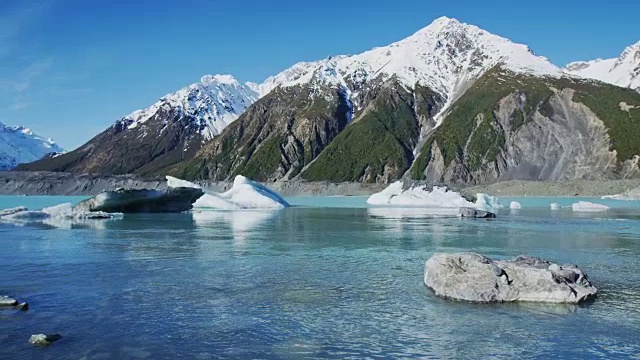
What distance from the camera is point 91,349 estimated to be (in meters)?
12.2

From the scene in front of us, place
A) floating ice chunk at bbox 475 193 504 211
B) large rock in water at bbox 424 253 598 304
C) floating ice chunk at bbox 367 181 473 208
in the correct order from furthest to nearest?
floating ice chunk at bbox 367 181 473 208, floating ice chunk at bbox 475 193 504 211, large rock in water at bbox 424 253 598 304

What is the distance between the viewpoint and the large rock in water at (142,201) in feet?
188

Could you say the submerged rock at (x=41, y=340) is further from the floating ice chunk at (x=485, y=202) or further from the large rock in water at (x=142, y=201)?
the floating ice chunk at (x=485, y=202)

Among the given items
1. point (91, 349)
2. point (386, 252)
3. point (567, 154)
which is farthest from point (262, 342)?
point (567, 154)

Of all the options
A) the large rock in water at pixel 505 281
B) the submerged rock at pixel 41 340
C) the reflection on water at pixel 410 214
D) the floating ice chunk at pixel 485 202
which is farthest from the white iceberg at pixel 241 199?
the submerged rock at pixel 41 340

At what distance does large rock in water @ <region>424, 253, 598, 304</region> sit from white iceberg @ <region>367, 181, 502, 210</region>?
5882 centimetres

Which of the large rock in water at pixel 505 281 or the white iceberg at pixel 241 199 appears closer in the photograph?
the large rock in water at pixel 505 281

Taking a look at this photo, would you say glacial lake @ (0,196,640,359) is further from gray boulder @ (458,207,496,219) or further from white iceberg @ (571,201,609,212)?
white iceberg @ (571,201,609,212)

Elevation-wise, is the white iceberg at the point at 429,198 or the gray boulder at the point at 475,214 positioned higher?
the white iceberg at the point at 429,198

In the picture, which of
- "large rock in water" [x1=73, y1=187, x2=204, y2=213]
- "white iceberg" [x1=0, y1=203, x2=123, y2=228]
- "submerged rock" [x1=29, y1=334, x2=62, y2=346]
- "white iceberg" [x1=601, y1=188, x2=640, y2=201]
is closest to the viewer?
"submerged rock" [x1=29, y1=334, x2=62, y2=346]

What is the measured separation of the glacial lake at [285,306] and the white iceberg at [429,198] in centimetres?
4679

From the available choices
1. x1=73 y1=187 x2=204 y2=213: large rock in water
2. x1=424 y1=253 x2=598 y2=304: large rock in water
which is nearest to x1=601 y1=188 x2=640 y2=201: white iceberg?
x1=73 y1=187 x2=204 y2=213: large rock in water

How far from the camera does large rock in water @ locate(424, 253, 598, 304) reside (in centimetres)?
1692

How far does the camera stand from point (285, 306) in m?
16.3
